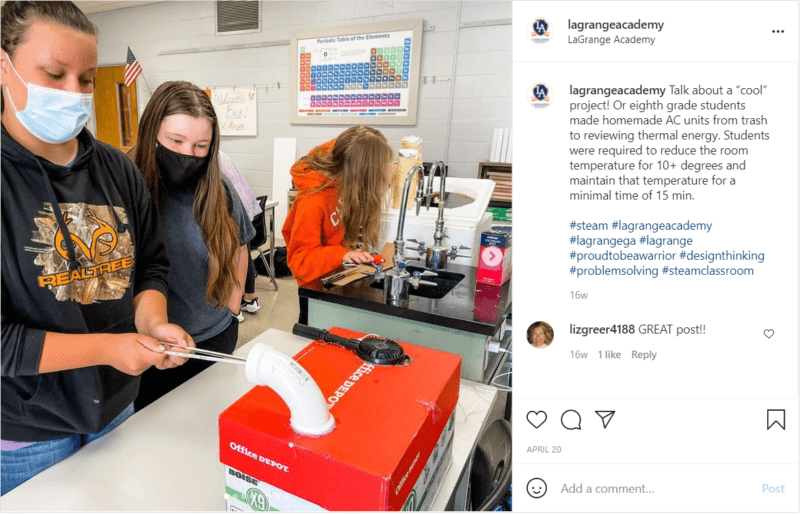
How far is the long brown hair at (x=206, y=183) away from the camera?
3.99 feet

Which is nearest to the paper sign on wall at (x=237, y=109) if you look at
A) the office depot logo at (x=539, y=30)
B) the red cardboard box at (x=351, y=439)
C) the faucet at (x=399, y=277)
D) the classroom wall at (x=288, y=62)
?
the classroom wall at (x=288, y=62)

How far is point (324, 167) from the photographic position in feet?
6.29

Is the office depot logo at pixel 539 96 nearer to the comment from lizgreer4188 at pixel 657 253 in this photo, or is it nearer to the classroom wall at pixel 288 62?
the comment from lizgreer4188 at pixel 657 253

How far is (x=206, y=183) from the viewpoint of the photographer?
4.22ft

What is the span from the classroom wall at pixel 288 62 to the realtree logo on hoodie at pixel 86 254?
338cm

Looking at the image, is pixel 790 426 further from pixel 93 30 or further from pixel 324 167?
pixel 324 167

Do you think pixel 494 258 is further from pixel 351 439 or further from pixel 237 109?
pixel 237 109

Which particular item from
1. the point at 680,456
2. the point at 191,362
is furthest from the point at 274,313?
the point at 680,456

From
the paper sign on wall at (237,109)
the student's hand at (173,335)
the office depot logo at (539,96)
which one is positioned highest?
the paper sign on wall at (237,109)

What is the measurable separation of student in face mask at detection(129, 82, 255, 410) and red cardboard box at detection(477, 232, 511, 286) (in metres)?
0.83

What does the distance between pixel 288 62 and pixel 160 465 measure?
442 centimetres

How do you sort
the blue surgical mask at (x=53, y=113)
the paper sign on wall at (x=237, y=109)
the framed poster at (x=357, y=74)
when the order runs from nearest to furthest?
1. the blue surgical mask at (x=53, y=113)
2. the framed poster at (x=357, y=74)
3. the paper sign on wall at (x=237, y=109)

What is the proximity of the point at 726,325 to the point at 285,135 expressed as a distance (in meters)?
4.70

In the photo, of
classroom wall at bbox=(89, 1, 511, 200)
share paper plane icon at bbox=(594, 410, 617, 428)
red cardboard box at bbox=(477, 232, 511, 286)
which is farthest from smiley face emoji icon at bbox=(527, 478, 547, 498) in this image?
classroom wall at bbox=(89, 1, 511, 200)
